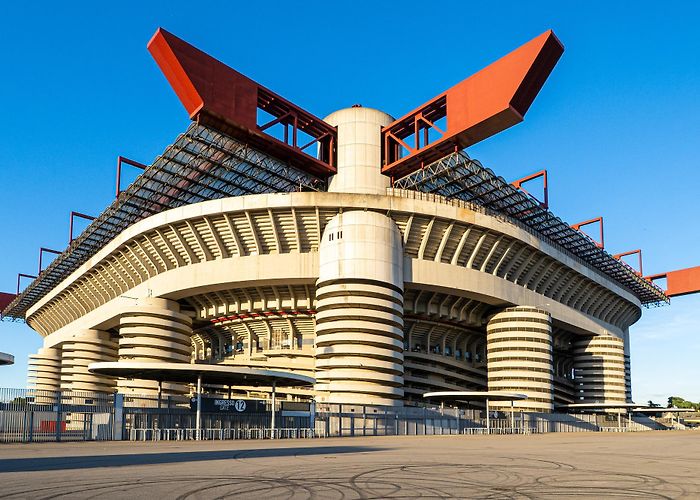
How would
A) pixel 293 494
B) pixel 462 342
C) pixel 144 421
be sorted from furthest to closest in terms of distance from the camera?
pixel 462 342, pixel 144 421, pixel 293 494

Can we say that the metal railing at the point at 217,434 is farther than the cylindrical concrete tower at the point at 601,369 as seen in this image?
No

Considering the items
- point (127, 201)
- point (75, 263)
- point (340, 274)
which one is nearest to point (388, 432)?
point (340, 274)

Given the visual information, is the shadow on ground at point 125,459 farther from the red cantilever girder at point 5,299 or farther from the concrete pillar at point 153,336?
the red cantilever girder at point 5,299

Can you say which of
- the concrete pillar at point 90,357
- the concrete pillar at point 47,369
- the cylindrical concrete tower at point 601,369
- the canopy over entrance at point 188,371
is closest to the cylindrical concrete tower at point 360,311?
the canopy over entrance at point 188,371

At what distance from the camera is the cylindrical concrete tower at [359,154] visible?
64.5 metres

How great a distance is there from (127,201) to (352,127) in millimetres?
22377

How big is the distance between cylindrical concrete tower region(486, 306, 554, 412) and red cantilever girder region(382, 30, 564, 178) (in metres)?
18.5

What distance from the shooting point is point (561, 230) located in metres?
75.9

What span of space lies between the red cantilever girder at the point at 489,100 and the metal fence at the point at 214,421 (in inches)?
844

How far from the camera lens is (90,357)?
80.3 m

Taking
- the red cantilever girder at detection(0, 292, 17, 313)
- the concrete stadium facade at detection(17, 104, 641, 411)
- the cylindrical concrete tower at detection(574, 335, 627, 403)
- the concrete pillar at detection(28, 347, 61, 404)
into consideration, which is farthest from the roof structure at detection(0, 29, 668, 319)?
the red cantilever girder at detection(0, 292, 17, 313)

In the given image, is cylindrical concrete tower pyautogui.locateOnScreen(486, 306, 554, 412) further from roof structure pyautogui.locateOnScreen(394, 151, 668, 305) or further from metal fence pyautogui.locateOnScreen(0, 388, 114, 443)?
metal fence pyautogui.locateOnScreen(0, 388, 114, 443)

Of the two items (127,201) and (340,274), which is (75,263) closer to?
(127,201)

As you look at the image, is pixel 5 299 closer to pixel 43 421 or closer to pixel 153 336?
pixel 153 336
